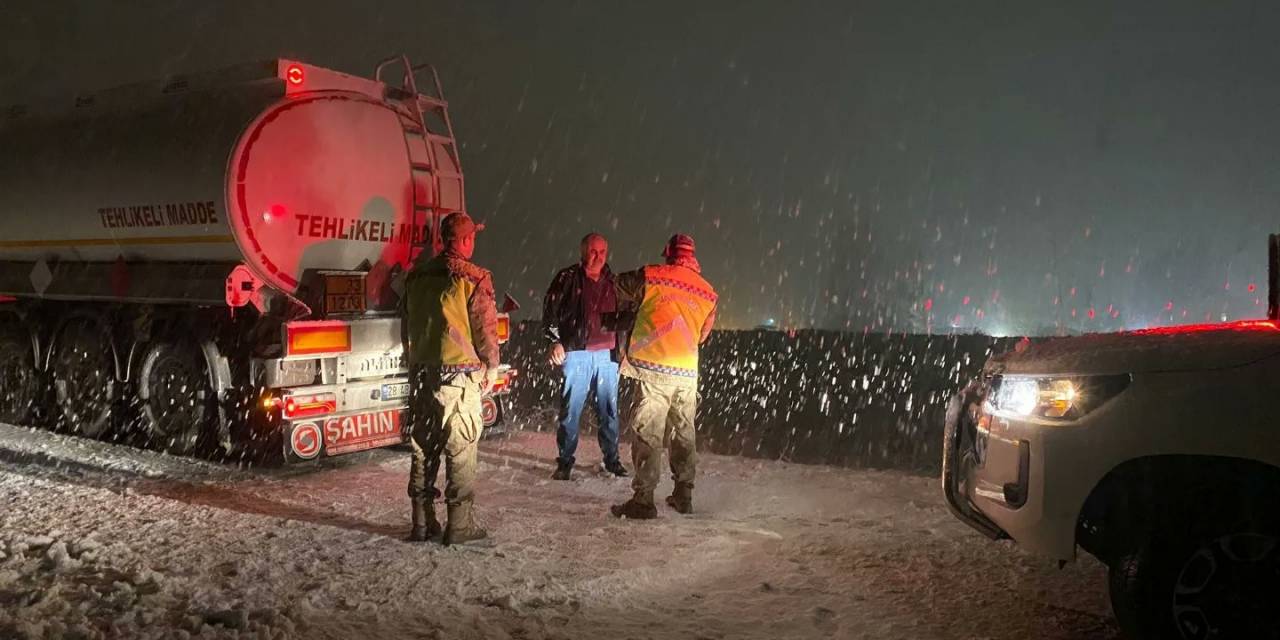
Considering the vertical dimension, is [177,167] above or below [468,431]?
above

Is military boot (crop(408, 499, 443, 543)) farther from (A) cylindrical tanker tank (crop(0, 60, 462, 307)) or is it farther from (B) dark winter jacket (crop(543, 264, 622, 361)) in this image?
(A) cylindrical tanker tank (crop(0, 60, 462, 307))

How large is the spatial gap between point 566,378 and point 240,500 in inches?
98.2

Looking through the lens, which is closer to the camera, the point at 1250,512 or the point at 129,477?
the point at 1250,512

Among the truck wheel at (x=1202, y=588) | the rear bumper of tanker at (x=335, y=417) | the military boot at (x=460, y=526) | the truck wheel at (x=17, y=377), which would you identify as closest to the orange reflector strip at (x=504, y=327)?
the rear bumper of tanker at (x=335, y=417)

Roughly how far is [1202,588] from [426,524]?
3834 millimetres

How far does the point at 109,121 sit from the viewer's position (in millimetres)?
8898

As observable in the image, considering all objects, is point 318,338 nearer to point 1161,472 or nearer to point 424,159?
point 424,159

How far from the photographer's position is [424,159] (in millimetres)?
8602

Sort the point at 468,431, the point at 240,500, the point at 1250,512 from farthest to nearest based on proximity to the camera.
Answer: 1. the point at 240,500
2. the point at 468,431
3. the point at 1250,512

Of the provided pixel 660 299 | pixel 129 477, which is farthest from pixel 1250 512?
pixel 129 477

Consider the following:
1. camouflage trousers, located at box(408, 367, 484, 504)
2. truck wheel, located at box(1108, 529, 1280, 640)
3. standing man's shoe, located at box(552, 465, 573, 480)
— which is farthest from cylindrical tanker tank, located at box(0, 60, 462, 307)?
truck wheel, located at box(1108, 529, 1280, 640)

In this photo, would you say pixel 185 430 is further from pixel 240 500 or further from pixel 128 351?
pixel 240 500

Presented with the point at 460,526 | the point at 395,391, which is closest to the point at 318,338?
the point at 395,391

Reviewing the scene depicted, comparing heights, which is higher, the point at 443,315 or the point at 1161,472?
the point at 443,315
